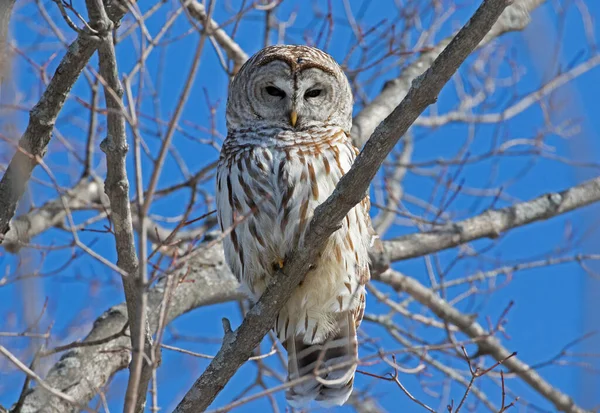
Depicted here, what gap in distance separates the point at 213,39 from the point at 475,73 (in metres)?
4.01

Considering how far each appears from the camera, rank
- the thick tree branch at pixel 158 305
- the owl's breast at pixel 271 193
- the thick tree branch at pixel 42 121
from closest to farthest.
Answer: the thick tree branch at pixel 42 121 → the owl's breast at pixel 271 193 → the thick tree branch at pixel 158 305

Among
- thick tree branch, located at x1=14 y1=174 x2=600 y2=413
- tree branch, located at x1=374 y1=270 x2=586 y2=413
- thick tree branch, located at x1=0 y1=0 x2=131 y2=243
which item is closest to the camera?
thick tree branch, located at x1=0 y1=0 x2=131 y2=243

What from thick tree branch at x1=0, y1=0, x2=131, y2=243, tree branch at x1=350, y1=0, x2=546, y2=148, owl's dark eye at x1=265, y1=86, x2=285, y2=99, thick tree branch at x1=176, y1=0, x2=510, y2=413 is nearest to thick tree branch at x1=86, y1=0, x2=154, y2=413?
thick tree branch at x1=0, y1=0, x2=131, y2=243

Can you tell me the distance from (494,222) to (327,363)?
6.48 ft

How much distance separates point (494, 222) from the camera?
5945mm

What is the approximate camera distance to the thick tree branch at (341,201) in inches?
116

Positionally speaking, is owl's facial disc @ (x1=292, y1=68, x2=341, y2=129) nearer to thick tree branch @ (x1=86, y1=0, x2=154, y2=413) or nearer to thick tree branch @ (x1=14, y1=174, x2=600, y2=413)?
thick tree branch @ (x1=14, y1=174, x2=600, y2=413)

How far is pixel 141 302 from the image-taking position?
2369 mm

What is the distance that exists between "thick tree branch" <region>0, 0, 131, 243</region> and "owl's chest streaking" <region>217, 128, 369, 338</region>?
105 cm

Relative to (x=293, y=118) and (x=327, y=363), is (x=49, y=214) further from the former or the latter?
(x=327, y=363)

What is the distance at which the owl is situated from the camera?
14.2ft

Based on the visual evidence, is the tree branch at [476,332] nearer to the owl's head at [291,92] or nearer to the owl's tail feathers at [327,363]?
the owl's tail feathers at [327,363]

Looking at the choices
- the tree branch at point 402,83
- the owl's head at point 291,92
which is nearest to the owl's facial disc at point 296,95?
the owl's head at point 291,92

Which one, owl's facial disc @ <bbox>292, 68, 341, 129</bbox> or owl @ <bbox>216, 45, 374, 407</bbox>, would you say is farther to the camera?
owl's facial disc @ <bbox>292, 68, 341, 129</bbox>
